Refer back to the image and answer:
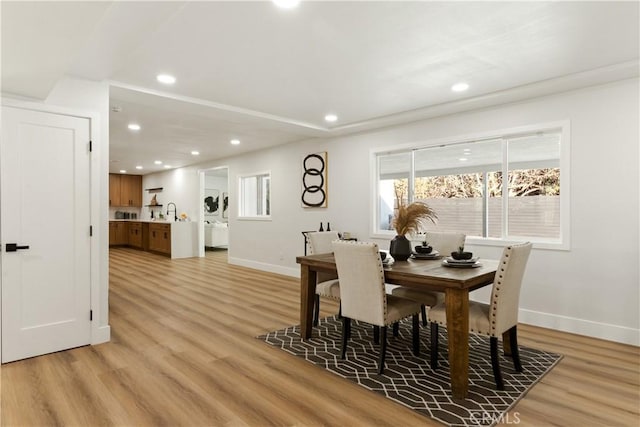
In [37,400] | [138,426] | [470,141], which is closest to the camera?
[138,426]

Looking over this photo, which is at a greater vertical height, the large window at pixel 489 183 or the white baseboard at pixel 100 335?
the large window at pixel 489 183

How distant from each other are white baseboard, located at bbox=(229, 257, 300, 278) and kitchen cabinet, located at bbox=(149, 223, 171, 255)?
2156 millimetres

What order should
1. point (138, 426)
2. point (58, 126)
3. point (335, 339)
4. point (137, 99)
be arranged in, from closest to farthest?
point (138, 426) < point (58, 126) < point (335, 339) < point (137, 99)

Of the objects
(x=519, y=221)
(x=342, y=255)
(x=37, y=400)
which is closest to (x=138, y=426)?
(x=37, y=400)

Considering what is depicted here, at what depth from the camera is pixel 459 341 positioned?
96.7 inches

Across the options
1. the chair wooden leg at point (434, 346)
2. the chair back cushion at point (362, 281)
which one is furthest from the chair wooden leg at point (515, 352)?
the chair back cushion at point (362, 281)

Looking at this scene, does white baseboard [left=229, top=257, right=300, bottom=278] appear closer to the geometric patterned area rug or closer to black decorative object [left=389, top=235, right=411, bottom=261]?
the geometric patterned area rug

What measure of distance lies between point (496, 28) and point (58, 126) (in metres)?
3.58

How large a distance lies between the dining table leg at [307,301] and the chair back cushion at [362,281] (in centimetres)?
56

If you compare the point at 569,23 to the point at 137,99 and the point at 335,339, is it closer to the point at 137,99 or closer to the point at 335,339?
the point at 335,339

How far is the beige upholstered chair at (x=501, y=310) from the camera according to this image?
98.7 inches

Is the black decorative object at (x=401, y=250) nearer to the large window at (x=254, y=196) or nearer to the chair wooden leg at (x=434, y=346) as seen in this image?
the chair wooden leg at (x=434, y=346)

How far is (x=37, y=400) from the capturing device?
2381 millimetres

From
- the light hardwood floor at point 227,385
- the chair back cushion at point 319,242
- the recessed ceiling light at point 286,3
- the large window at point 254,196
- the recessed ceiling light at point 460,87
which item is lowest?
the light hardwood floor at point 227,385
